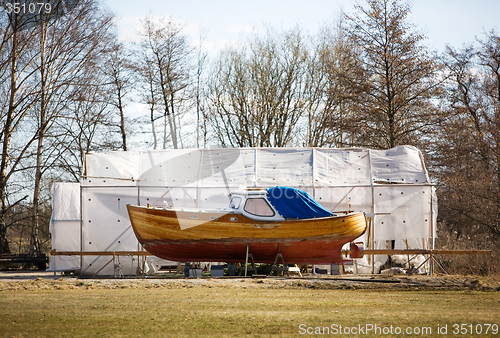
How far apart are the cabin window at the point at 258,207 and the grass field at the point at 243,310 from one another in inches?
162

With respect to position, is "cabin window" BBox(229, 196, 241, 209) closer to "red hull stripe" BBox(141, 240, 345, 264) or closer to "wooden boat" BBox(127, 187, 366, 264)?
"wooden boat" BBox(127, 187, 366, 264)

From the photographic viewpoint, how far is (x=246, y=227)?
18.0 meters

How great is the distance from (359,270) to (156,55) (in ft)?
68.5

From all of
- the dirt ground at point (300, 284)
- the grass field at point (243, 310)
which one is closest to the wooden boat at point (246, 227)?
the dirt ground at point (300, 284)

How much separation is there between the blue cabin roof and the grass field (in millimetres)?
4071

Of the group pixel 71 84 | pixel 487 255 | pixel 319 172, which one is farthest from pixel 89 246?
pixel 487 255

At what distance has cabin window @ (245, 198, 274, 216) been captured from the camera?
18156mm

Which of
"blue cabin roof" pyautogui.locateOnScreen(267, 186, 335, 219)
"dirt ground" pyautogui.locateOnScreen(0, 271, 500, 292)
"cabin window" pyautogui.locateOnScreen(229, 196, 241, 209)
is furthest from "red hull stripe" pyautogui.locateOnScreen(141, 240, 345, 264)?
"dirt ground" pyautogui.locateOnScreen(0, 271, 500, 292)

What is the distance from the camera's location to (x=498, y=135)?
28.1m

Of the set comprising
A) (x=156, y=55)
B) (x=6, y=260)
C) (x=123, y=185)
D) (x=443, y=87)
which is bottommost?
(x=6, y=260)

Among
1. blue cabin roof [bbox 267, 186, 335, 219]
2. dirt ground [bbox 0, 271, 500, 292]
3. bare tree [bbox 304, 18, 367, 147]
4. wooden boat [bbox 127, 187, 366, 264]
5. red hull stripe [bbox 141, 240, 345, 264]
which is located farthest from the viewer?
bare tree [bbox 304, 18, 367, 147]

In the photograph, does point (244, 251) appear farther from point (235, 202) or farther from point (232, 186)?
point (232, 186)

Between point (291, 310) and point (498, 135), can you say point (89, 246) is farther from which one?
point (498, 135)

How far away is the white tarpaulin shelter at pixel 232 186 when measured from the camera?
20.5m
